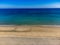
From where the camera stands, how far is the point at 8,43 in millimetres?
521

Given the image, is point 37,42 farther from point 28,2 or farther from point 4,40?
point 28,2

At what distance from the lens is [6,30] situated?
0.64m

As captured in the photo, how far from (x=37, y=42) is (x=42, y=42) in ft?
0.08

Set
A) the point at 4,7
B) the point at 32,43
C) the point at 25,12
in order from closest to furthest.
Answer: the point at 32,43 → the point at 4,7 → the point at 25,12

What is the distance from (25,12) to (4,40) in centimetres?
65

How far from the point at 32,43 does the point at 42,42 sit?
5cm

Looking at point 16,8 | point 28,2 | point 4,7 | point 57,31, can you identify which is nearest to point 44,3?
point 28,2

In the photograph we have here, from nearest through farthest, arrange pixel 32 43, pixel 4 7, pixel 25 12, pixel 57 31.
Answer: pixel 32 43
pixel 57 31
pixel 4 7
pixel 25 12

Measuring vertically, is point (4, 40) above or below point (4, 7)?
below

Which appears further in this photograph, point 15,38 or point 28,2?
point 28,2

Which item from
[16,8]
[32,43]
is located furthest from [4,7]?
[32,43]

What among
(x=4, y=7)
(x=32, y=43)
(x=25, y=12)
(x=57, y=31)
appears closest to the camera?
(x=32, y=43)

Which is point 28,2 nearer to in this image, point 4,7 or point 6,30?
point 4,7

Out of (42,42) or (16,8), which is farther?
(16,8)
